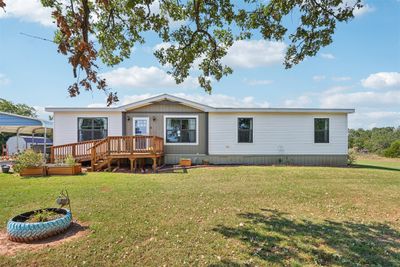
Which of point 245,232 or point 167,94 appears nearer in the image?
point 245,232

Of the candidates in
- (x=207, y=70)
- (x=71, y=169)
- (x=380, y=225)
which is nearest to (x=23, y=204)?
(x=71, y=169)

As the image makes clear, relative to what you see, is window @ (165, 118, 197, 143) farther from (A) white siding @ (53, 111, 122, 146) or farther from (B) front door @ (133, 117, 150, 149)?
(A) white siding @ (53, 111, 122, 146)

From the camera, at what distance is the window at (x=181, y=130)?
15508 millimetres

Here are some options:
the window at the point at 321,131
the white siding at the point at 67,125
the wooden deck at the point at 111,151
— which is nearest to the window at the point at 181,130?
the wooden deck at the point at 111,151

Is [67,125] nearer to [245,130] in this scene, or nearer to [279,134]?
[245,130]

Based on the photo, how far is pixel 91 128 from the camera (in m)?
15.3

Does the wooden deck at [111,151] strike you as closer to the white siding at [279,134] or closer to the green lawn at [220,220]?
the green lawn at [220,220]

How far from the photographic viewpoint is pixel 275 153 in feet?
51.1

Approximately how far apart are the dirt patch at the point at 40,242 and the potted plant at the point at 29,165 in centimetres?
657

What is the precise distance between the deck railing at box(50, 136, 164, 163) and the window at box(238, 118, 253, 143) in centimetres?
467

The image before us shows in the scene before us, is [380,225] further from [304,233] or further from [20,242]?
[20,242]

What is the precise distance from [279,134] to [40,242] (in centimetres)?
1324

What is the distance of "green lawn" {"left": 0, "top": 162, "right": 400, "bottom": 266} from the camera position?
4043 millimetres

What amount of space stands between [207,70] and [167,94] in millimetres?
6897
